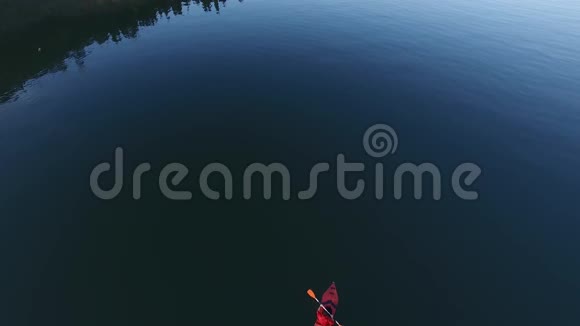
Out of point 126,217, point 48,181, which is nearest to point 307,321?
point 126,217

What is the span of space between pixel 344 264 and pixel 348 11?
282ft

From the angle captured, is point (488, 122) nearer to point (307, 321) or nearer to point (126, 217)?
point (307, 321)

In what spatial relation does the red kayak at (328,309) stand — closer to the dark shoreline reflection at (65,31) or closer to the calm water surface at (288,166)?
the calm water surface at (288,166)

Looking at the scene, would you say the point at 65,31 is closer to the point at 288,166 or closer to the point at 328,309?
the point at 288,166

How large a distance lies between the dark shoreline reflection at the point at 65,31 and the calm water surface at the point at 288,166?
0.71m

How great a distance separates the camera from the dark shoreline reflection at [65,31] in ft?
205

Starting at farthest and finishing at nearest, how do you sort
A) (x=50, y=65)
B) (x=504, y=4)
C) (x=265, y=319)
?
(x=504, y=4) → (x=50, y=65) → (x=265, y=319)

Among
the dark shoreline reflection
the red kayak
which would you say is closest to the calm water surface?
the dark shoreline reflection

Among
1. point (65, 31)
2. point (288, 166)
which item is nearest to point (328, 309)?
point (288, 166)

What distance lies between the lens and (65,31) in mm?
77750

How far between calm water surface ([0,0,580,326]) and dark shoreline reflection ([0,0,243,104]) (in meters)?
0.71

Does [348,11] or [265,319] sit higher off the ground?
[348,11]

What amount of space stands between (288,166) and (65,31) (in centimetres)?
7751

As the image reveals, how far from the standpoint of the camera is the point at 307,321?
27.2m
